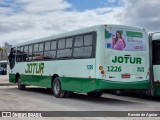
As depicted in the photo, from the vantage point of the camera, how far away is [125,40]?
15820 millimetres

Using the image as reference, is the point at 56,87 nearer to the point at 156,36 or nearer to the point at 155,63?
the point at 155,63

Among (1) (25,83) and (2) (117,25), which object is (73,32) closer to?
(2) (117,25)

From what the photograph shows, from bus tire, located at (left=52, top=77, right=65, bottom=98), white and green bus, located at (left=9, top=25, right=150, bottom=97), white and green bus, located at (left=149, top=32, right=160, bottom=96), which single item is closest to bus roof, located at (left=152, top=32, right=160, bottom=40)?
white and green bus, located at (left=149, top=32, right=160, bottom=96)

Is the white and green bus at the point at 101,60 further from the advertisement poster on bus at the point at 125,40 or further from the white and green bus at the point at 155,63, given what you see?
the white and green bus at the point at 155,63

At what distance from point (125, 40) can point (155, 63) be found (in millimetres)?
1819

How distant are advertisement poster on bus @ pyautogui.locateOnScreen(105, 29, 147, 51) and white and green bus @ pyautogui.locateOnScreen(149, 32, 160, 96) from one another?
1.93 ft

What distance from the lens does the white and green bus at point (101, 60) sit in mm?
15180

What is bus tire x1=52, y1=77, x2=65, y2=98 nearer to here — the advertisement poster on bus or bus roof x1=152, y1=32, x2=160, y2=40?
the advertisement poster on bus

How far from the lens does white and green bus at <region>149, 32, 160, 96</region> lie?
1634 cm

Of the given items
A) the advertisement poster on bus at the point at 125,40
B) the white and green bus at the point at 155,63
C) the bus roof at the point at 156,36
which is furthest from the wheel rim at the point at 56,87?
the bus roof at the point at 156,36

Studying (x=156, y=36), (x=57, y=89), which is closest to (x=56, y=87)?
(x=57, y=89)

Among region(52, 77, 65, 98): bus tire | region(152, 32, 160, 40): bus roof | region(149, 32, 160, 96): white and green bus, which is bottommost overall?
region(52, 77, 65, 98): bus tire

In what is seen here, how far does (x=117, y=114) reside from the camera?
12148 mm

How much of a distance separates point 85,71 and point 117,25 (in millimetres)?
2303
